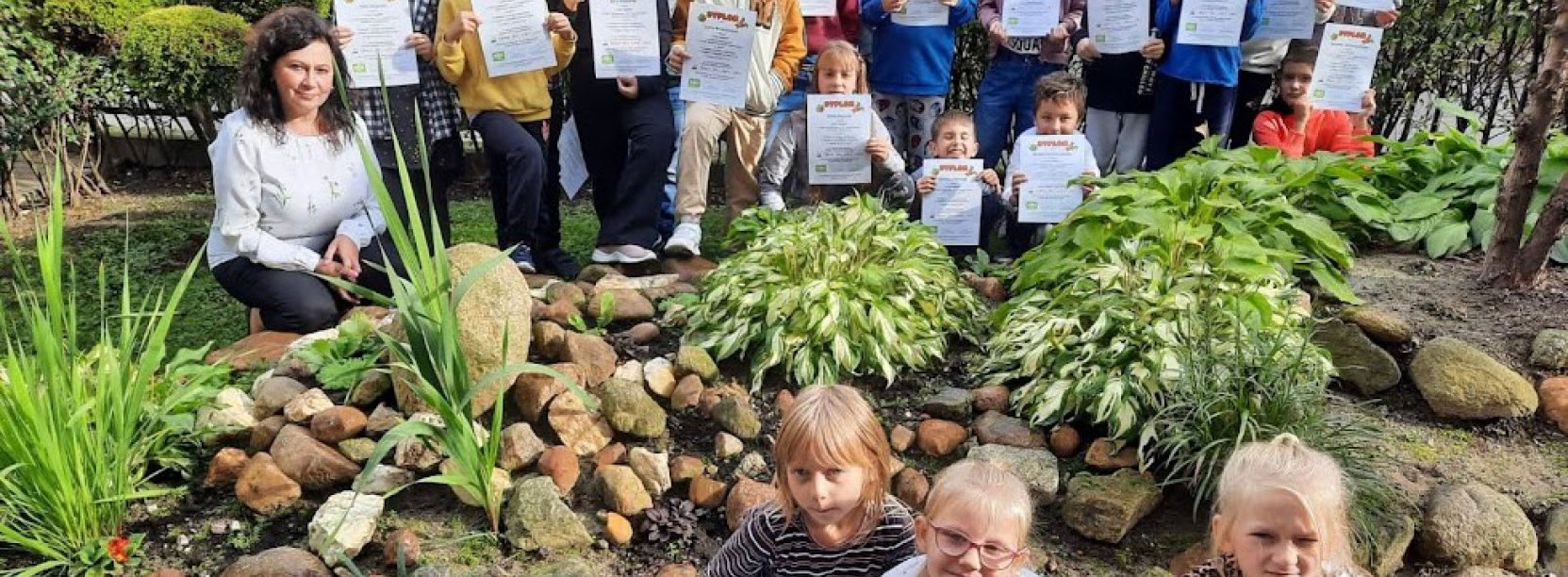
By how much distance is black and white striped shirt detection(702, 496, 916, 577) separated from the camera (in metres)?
2.26

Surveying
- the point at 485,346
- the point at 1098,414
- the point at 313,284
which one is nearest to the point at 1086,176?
the point at 1098,414

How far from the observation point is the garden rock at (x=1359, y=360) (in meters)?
3.36

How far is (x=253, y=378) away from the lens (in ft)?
11.3

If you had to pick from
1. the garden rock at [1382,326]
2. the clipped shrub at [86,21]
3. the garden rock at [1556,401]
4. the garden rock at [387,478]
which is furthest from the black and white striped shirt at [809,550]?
the clipped shrub at [86,21]

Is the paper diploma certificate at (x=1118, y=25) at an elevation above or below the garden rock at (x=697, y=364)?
above

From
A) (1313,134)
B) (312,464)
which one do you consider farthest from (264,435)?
(1313,134)

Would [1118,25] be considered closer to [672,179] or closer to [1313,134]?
[1313,134]

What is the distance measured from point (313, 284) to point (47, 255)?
1.32 metres

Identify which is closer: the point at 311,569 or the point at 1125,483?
the point at 311,569

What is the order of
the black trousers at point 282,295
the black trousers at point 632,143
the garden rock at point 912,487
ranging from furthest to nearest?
the black trousers at point 632,143 → the black trousers at point 282,295 → the garden rock at point 912,487

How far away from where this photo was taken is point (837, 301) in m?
3.37

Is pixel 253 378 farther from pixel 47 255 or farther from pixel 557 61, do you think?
pixel 557 61

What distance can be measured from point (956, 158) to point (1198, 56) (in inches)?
45.2

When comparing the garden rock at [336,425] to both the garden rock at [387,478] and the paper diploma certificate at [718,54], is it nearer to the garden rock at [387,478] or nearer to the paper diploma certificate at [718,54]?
the garden rock at [387,478]
